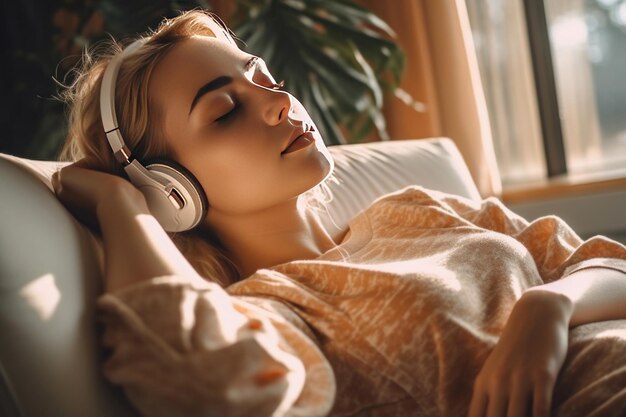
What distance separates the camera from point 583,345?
3.07 feet

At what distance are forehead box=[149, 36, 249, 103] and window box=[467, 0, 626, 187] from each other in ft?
8.29

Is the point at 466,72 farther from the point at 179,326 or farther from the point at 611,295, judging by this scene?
the point at 179,326

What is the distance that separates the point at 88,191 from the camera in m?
0.99

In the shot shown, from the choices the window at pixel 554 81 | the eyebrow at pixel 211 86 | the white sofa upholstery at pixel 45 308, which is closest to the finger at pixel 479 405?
the white sofa upholstery at pixel 45 308

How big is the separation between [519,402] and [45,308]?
0.51m

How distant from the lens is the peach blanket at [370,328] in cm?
72

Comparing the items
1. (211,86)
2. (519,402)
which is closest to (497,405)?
(519,402)

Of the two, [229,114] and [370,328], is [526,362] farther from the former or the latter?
[229,114]

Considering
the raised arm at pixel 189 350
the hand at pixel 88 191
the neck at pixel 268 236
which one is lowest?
the neck at pixel 268 236

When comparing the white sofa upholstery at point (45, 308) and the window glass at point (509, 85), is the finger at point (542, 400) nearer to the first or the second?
the white sofa upholstery at point (45, 308)

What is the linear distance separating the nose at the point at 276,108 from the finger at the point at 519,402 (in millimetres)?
531

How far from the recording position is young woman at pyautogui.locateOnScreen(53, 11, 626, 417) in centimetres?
74

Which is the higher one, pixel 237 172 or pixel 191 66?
pixel 191 66

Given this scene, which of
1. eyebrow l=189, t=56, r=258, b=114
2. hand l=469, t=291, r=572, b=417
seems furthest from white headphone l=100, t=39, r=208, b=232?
hand l=469, t=291, r=572, b=417
